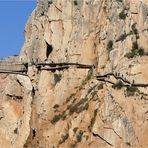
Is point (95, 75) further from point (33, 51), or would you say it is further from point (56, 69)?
point (33, 51)

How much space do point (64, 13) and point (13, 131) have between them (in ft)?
45.9

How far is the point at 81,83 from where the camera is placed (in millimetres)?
68062

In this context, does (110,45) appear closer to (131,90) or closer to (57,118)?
(131,90)

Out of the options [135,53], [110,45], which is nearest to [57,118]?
[110,45]

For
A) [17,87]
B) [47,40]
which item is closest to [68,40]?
[47,40]

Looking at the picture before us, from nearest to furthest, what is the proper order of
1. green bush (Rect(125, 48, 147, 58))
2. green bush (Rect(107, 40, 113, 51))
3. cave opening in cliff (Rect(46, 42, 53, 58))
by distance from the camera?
1. green bush (Rect(125, 48, 147, 58))
2. green bush (Rect(107, 40, 113, 51))
3. cave opening in cliff (Rect(46, 42, 53, 58))

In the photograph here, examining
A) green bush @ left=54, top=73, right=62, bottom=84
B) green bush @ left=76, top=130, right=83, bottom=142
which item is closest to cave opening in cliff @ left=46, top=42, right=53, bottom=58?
green bush @ left=54, top=73, right=62, bottom=84

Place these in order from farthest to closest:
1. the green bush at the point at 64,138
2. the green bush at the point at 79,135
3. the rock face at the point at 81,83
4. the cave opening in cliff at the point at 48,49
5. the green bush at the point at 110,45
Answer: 1. the cave opening in cliff at the point at 48,49
2. the green bush at the point at 110,45
3. the green bush at the point at 64,138
4. the green bush at the point at 79,135
5. the rock face at the point at 81,83

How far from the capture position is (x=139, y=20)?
65312mm

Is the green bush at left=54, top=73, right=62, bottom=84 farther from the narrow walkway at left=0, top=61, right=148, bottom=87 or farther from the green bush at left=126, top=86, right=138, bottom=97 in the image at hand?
the green bush at left=126, top=86, right=138, bottom=97

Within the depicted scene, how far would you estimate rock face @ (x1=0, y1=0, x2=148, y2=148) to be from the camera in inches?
2395

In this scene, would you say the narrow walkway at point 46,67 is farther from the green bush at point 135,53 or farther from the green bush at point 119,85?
the green bush at point 135,53

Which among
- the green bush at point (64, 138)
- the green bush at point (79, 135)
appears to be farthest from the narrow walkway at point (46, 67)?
the green bush at point (64, 138)

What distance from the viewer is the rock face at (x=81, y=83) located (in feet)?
200
